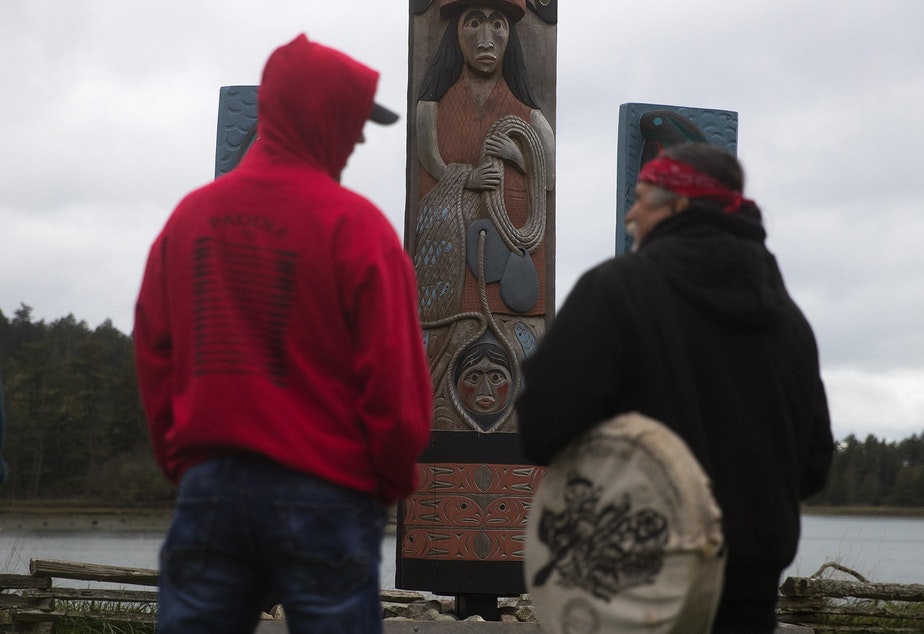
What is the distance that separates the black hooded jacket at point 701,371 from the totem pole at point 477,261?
4.26 meters

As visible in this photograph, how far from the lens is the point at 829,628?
22.8 ft

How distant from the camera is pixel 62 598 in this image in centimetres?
712

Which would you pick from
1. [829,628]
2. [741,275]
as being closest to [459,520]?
[829,628]

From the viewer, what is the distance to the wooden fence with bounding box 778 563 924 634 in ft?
22.9

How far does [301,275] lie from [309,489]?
0.44 meters

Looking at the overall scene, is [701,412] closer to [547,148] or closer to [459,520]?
[459,520]

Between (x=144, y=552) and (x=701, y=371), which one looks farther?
(x=144, y=552)

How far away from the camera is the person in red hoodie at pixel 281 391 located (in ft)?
7.88

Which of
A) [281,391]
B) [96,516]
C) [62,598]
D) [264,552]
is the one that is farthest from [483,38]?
[96,516]

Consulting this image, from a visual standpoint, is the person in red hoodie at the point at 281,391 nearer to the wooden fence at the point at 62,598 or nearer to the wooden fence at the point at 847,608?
the wooden fence at the point at 62,598

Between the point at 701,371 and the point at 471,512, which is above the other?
the point at 701,371

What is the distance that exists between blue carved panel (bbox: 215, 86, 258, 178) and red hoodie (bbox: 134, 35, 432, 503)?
486 centimetres

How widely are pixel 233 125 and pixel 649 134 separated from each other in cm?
254

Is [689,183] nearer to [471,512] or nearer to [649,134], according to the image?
[471,512]
